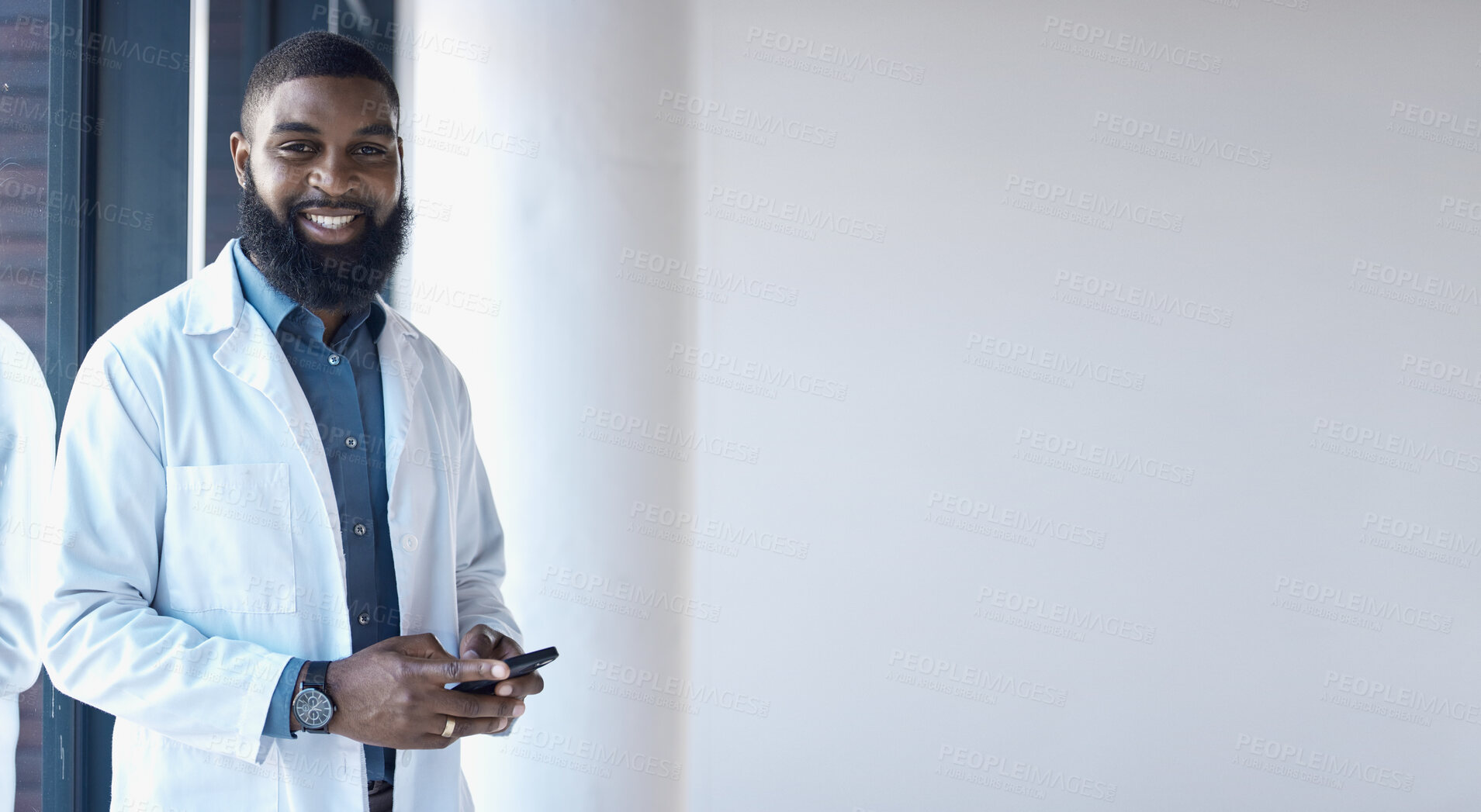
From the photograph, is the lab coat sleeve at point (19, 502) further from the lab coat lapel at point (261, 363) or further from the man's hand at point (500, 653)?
the man's hand at point (500, 653)

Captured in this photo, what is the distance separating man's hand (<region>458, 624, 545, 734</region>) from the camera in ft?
4.59

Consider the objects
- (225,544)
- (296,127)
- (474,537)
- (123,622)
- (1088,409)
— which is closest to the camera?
(123,622)

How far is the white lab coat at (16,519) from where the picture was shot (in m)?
1.39

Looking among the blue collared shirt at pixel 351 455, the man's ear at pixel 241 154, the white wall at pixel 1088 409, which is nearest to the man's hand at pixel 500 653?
the blue collared shirt at pixel 351 455

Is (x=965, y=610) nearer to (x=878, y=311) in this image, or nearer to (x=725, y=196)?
(x=878, y=311)

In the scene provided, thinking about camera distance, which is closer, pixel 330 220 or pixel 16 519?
pixel 16 519

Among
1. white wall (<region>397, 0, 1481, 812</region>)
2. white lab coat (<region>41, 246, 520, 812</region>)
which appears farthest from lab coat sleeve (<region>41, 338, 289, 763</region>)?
white wall (<region>397, 0, 1481, 812</region>)

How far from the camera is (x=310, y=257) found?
151 cm

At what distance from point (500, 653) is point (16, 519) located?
0.68 meters

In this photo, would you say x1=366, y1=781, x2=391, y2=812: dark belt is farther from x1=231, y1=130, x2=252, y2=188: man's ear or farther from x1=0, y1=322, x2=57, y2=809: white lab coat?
x1=231, y1=130, x2=252, y2=188: man's ear

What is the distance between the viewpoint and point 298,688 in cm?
131

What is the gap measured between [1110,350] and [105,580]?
10.1 feet

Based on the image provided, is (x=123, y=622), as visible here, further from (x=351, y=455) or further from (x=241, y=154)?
(x=241, y=154)

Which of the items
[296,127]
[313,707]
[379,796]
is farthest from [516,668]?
[296,127]
